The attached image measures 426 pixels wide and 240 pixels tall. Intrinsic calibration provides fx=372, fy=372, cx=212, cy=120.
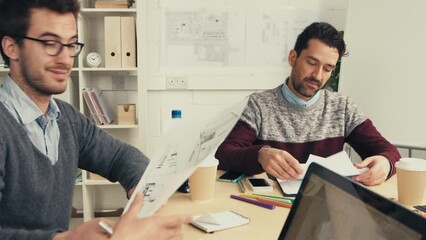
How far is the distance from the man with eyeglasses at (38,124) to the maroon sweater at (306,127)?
626 mm

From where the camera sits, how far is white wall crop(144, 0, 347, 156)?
8.70 ft

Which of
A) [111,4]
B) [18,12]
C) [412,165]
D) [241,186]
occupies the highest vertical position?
[111,4]

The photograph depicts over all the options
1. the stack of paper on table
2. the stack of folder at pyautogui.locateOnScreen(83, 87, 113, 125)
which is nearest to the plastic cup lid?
the stack of paper on table

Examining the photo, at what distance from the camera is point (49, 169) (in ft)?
3.53

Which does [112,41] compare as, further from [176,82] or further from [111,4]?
[176,82]

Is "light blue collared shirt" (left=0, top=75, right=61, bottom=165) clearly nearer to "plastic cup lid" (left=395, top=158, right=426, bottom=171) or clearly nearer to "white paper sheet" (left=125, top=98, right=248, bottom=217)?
"white paper sheet" (left=125, top=98, right=248, bottom=217)

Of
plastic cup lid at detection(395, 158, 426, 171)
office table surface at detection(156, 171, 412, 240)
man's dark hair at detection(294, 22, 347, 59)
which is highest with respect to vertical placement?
man's dark hair at detection(294, 22, 347, 59)

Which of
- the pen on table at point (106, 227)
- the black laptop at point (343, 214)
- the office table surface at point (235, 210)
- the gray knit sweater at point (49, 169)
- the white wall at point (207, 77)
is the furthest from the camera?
the white wall at point (207, 77)

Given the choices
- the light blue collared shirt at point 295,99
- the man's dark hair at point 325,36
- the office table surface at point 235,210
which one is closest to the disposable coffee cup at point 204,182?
the office table surface at point 235,210

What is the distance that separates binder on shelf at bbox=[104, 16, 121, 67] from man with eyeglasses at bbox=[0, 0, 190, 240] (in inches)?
48.8

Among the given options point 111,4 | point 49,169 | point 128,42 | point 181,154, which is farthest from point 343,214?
point 111,4

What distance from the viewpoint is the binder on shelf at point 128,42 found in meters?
2.43

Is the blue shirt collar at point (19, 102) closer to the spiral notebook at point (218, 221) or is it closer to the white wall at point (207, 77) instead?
the spiral notebook at point (218, 221)

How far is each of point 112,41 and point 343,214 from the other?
2.17m
